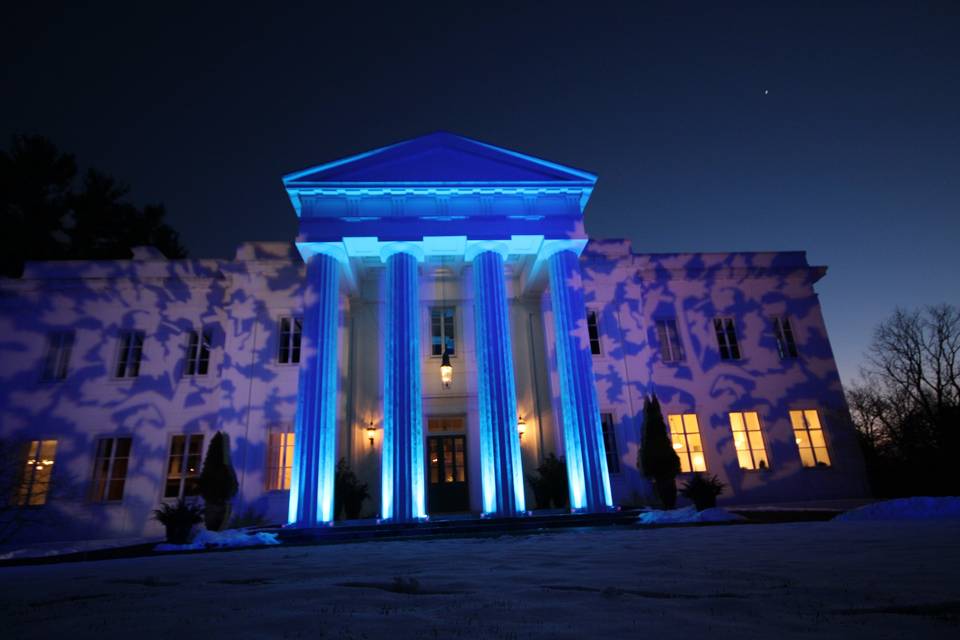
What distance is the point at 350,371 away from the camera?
50.6 feet

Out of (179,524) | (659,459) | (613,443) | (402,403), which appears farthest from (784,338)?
(179,524)

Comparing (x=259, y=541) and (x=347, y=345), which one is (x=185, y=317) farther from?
(x=259, y=541)

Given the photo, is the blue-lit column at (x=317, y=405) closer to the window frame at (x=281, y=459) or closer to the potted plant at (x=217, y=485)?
the potted plant at (x=217, y=485)

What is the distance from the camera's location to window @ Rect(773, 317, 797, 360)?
17.2 m

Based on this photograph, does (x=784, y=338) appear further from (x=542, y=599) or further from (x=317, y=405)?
(x=542, y=599)

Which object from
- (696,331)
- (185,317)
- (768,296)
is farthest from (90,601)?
(768,296)

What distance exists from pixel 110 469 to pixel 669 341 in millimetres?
17943

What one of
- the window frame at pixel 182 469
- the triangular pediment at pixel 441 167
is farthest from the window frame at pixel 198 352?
the triangular pediment at pixel 441 167

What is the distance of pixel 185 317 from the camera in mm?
15820

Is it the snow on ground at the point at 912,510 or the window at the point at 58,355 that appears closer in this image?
the snow on ground at the point at 912,510

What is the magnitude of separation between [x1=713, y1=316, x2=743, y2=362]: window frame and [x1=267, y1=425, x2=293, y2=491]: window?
14298mm

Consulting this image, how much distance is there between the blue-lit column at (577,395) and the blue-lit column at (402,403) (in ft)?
12.6

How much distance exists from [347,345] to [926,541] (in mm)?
14136

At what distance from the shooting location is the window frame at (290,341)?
15.2 meters
